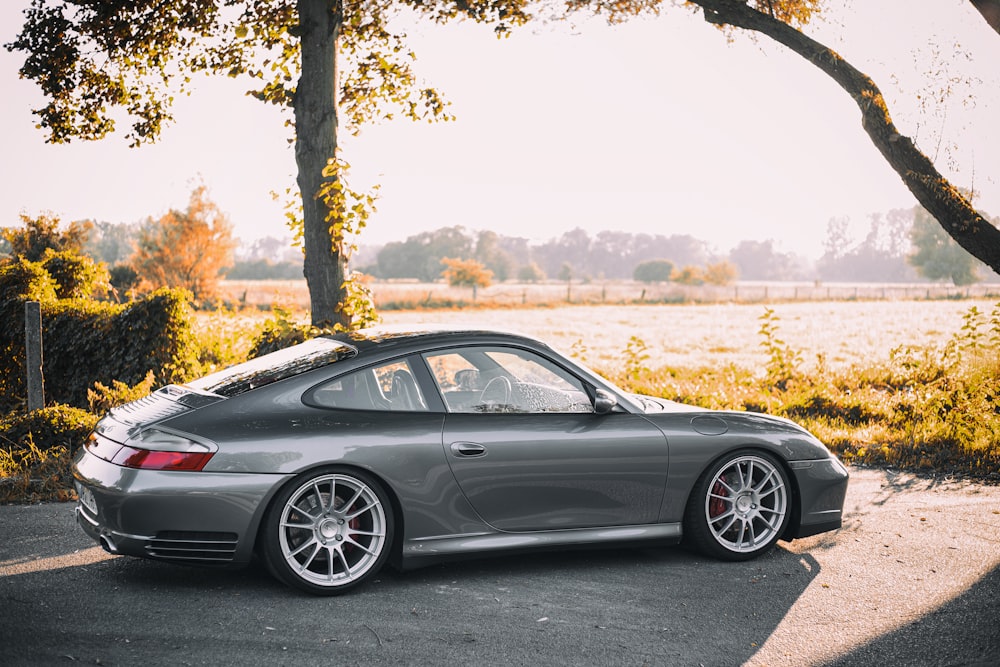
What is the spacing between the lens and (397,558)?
4938 mm

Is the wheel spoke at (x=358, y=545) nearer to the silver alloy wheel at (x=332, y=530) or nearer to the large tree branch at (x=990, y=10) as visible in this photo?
the silver alloy wheel at (x=332, y=530)

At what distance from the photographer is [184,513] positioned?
178 inches

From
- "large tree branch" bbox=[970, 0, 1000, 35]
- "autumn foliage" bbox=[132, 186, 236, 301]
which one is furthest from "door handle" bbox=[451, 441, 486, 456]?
"autumn foliage" bbox=[132, 186, 236, 301]

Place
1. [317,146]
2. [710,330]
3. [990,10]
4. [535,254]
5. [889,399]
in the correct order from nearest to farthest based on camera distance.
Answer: [990,10]
[317,146]
[889,399]
[710,330]
[535,254]

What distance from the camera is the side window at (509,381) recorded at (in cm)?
524

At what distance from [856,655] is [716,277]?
9963 cm

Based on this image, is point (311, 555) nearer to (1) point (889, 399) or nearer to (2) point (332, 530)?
(2) point (332, 530)

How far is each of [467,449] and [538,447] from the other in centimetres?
41

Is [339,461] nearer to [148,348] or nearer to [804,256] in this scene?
[148,348]

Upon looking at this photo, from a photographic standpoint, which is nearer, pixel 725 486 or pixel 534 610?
pixel 534 610

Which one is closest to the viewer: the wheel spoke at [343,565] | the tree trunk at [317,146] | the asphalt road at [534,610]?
the asphalt road at [534,610]

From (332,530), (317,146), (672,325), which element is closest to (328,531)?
(332,530)

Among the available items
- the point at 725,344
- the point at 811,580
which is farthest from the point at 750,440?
the point at 725,344

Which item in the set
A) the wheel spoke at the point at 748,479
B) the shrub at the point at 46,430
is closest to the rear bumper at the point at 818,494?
the wheel spoke at the point at 748,479
